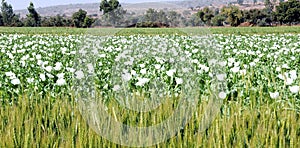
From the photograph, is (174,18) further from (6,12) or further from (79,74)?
(6,12)

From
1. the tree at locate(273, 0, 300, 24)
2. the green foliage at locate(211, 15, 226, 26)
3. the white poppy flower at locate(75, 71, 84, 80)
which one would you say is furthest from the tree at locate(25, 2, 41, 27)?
the white poppy flower at locate(75, 71, 84, 80)

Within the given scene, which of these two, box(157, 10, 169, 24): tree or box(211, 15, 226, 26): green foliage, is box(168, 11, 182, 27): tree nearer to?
box(157, 10, 169, 24): tree

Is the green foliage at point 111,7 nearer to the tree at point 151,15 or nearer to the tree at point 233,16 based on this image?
the tree at point 151,15

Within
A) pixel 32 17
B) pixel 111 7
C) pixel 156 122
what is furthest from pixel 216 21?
pixel 32 17

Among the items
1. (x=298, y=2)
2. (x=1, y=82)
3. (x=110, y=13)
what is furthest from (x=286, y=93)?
(x=298, y=2)

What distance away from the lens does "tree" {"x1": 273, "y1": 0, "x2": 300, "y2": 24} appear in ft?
234

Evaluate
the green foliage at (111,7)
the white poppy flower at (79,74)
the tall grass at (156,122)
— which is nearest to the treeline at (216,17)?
the green foliage at (111,7)

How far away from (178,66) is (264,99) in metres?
1.05

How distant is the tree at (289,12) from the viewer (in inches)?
2803

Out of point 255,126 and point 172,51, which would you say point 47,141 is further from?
point 172,51

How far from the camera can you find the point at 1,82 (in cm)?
546

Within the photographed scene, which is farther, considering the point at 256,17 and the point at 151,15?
the point at 256,17

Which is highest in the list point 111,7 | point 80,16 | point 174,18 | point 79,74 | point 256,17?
point 111,7

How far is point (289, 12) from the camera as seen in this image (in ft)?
234
